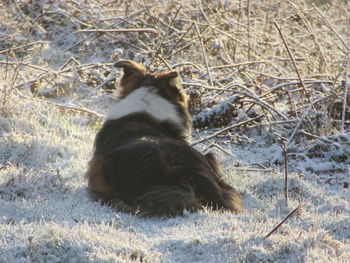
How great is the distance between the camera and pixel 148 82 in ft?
21.1

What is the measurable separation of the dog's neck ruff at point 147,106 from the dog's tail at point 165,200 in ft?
4.72

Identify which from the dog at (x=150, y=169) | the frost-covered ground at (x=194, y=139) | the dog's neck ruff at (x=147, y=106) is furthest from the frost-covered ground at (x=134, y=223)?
the dog's neck ruff at (x=147, y=106)

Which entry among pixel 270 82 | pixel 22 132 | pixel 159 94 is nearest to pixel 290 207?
pixel 159 94

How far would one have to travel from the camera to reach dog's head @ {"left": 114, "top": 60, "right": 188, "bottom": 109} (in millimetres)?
6406

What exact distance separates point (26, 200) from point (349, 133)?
195 inches

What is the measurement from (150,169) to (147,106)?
4.48 feet

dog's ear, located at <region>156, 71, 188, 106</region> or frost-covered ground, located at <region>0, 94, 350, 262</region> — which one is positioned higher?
dog's ear, located at <region>156, 71, 188, 106</region>

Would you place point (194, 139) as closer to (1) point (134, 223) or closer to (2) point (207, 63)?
(2) point (207, 63)

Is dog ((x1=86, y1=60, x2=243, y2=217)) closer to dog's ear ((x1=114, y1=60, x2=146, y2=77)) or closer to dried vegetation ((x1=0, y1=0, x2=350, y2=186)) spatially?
dog's ear ((x1=114, y1=60, x2=146, y2=77))

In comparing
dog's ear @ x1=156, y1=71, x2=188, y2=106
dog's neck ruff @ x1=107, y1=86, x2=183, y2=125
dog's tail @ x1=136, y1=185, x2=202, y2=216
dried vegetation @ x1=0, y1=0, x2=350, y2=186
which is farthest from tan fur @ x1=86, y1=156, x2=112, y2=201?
dried vegetation @ x1=0, y1=0, x2=350, y2=186

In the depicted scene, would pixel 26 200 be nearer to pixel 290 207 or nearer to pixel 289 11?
pixel 290 207

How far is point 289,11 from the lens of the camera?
43.5ft

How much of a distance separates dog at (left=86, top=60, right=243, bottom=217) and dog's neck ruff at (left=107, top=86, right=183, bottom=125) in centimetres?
1

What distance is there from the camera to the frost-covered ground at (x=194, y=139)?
4004 mm
